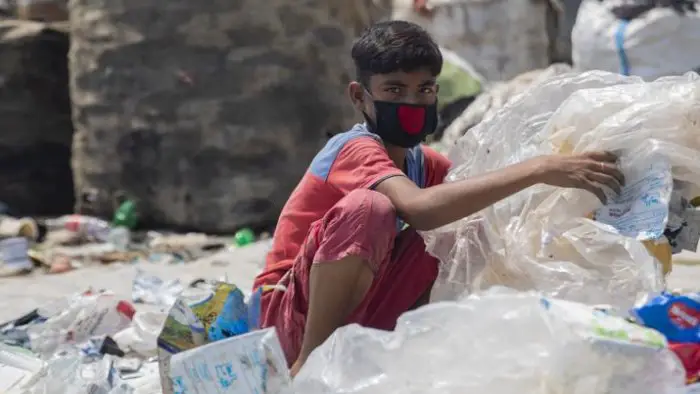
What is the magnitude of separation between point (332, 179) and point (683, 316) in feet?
2.42

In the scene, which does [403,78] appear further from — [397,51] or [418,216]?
[418,216]

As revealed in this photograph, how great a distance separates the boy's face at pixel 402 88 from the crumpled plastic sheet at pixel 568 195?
17cm

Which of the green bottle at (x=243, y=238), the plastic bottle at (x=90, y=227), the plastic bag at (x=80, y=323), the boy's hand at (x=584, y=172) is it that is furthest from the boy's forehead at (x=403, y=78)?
the plastic bottle at (x=90, y=227)

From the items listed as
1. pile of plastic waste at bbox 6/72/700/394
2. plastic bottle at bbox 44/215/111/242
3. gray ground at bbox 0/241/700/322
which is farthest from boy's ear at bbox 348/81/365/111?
plastic bottle at bbox 44/215/111/242

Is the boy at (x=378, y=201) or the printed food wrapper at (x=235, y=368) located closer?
the printed food wrapper at (x=235, y=368)

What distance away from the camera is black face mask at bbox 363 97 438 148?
6.38ft

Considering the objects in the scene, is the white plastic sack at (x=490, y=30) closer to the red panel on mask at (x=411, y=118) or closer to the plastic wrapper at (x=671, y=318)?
the red panel on mask at (x=411, y=118)

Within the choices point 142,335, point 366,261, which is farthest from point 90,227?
point 366,261

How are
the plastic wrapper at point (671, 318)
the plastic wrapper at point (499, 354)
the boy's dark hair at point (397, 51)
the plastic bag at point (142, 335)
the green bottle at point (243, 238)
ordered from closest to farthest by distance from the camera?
the plastic wrapper at point (499, 354) → the plastic wrapper at point (671, 318) → the boy's dark hair at point (397, 51) → the plastic bag at point (142, 335) → the green bottle at point (243, 238)

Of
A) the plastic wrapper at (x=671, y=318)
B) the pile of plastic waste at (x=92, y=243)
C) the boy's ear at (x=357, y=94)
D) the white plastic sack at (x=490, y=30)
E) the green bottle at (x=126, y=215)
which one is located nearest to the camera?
the plastic wrapper at (x=671, y=318)

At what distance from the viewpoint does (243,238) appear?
508cm

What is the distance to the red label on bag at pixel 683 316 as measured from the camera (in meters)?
1.46

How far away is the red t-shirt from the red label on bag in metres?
0.57

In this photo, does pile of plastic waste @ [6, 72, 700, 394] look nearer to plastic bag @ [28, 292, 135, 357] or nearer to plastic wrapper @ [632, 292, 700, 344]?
plastic wrapper @ [632, 292, 700, 344]
